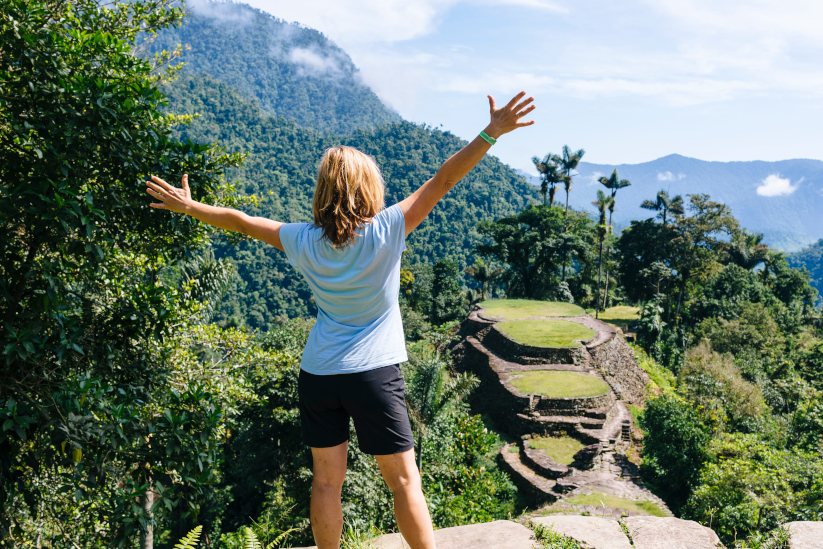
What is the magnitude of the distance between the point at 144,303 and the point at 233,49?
705 ft

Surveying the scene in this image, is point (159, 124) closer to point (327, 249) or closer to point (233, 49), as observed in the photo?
point (327, 249)

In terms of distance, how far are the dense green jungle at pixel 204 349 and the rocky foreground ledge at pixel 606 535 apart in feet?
0.62

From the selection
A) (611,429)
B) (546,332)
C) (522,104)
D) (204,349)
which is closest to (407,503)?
(522,104)

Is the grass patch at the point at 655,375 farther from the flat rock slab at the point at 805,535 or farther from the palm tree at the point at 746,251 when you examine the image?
the flat rock slab at the point at 805,535

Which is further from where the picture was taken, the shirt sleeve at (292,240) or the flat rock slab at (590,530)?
the flat rock slab at (590,530)

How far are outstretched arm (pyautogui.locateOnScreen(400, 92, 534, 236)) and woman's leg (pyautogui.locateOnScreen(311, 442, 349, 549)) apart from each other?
99 cm

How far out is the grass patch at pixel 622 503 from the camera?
37.9ft

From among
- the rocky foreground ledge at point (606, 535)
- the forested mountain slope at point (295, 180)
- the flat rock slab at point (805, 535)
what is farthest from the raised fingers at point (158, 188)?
the forested mountain slope at point (295, 180)

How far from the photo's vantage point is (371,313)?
1851 mm

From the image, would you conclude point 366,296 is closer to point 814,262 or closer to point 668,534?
point 668,534

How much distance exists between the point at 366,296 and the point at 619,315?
39.3 meters

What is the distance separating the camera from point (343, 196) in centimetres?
179

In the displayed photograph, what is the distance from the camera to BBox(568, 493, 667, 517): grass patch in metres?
11.6

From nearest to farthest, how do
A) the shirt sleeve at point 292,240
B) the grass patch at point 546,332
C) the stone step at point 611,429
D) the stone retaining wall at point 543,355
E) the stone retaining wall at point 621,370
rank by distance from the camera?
the shirt sleeve at point 292,240 < the stone step at point 611,429 < the stone retaining wall at point 543,355 < the stone retaining wall at point 621,370 < the grass patch at point 546,332
